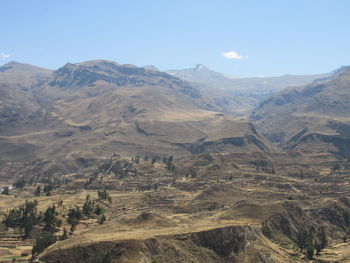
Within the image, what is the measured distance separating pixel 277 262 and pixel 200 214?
175 feet

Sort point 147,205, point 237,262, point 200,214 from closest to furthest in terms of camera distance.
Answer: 1. point 237,262
2. point 200,214
3. point 147,205

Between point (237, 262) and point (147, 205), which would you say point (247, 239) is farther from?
point (147, 205)

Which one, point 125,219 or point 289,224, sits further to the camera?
point 289,224

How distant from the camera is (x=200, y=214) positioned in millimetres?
147250

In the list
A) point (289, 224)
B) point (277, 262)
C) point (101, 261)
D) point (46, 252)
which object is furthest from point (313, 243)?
point (46, 252)

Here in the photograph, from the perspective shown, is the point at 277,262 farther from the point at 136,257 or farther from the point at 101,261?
the point at 101,261

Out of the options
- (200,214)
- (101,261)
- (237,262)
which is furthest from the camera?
(200,214)

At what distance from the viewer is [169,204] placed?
16962 centimetres

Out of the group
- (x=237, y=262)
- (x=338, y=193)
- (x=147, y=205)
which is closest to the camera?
(x=237, y=262)

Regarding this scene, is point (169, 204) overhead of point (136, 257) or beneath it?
beneath

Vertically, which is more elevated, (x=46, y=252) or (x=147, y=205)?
(x=46, y=252)

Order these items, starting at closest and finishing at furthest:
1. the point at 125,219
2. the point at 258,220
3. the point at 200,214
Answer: the point at 125,219 < the point at 258,220 < the point at 200,214

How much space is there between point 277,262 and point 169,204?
7835 cm

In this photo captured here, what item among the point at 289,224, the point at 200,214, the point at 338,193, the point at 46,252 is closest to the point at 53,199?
the point at 200,214
